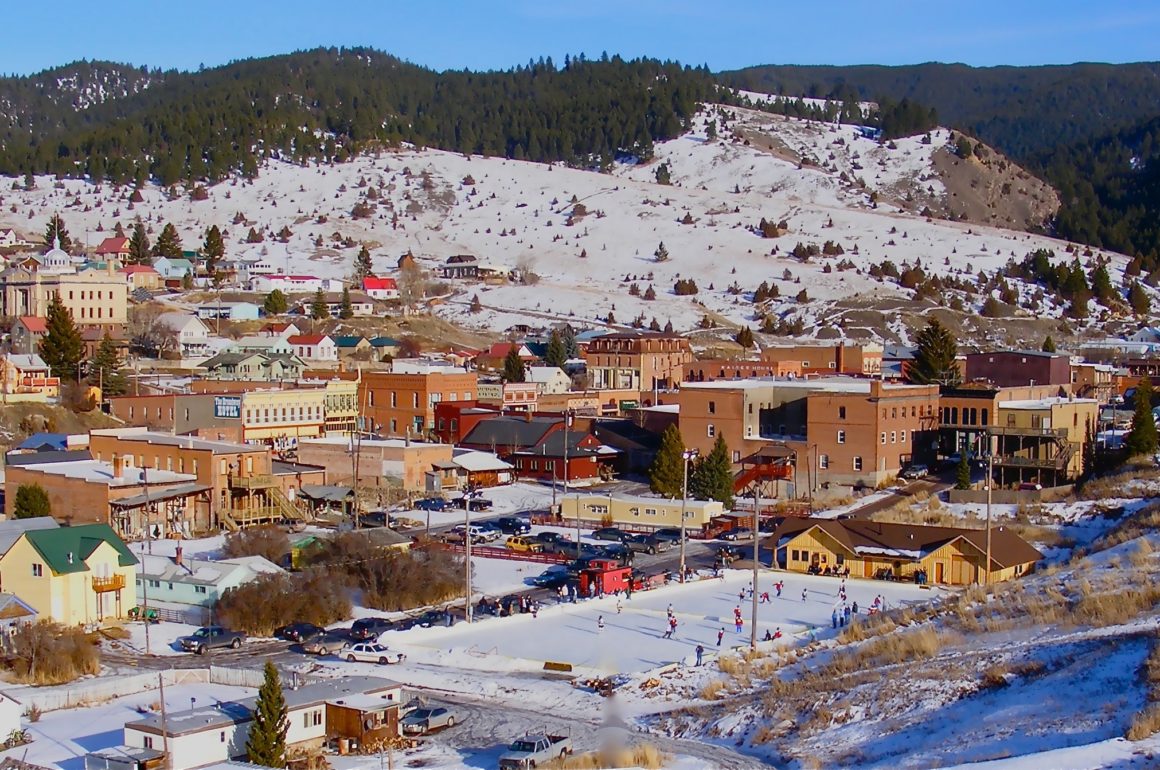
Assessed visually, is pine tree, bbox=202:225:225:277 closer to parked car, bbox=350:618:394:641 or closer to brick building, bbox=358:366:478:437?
brick building, bbox=358:366:478:437

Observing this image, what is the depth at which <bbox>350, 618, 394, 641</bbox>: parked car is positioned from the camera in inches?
1150

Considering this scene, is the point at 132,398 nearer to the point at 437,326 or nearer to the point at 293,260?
the point at 437,326

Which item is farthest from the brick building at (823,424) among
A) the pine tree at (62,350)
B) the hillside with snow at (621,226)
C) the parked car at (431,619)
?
the hillside with snow at (621,226)

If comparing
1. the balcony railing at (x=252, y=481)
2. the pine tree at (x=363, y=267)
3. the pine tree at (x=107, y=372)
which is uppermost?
the pine tree at (x=363, y=267)

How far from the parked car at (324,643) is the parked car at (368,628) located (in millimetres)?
264

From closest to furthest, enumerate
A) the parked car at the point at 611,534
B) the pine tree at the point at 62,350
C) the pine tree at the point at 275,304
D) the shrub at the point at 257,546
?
the shrub at the point at 257,546 → the parked car at the point at 611,534 → the pine tree at the point at 62,350 → the pine tree at the point at 275,304

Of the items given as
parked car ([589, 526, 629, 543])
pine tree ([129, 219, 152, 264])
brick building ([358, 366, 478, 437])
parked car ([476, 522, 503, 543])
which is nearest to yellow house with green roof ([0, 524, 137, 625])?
parked car ([476, 522, 503, 543])

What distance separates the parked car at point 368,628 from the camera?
95.9 feet

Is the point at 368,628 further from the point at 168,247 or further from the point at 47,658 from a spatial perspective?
the point at 168,247

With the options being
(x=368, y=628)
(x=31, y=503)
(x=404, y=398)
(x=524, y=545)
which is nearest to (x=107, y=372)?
(x=404, y=398)

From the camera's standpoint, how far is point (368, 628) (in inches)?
1169

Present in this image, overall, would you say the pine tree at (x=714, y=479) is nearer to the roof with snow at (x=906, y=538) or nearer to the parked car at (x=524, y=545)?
the parked car at (x=524, y=545)

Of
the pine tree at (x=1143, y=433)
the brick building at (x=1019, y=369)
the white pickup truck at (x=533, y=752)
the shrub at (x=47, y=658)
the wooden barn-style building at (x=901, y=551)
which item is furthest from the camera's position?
the brick building at (x=1019, y=369)

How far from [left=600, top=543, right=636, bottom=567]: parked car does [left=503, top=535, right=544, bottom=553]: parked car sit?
1746 millimetres
